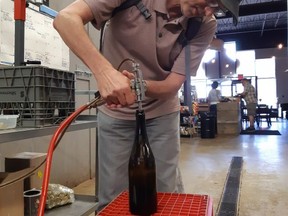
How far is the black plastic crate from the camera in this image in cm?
105

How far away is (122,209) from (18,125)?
1.58 ft

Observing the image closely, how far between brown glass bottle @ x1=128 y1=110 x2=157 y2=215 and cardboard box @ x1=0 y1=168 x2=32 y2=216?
0.39 meters

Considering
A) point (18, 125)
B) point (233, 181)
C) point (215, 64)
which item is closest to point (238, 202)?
point (233, 181)

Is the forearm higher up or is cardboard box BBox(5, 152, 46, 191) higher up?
the forearm

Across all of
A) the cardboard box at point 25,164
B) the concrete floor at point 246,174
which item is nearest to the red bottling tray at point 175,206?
the cardboard box at point 25,164

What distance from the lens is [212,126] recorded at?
277 inches

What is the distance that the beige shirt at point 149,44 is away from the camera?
3.99ft

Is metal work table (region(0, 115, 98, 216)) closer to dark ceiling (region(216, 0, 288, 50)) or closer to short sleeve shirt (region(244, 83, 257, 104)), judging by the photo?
short sleeve shirt (region(244, 83, 257, 104))

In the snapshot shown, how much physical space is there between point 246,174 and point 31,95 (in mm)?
3098

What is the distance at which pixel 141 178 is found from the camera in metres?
0.83

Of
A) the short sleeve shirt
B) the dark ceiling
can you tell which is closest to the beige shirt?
the short sleeve shirt

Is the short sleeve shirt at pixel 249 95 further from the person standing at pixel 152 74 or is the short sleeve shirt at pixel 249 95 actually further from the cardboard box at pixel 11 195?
the cardboard box at pixel 11 195

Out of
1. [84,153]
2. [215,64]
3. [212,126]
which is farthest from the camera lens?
[215,64]

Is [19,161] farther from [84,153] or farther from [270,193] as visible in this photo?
[270,193]
